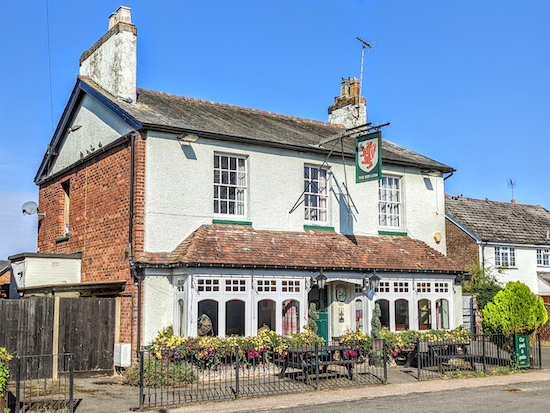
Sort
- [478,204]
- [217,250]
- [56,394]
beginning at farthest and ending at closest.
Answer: [478,204], [217,250], [56,394]

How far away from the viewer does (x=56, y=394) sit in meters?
11.9

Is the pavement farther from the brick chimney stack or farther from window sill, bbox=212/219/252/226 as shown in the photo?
the brick chimney stack

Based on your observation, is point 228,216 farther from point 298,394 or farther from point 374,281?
point 298,394

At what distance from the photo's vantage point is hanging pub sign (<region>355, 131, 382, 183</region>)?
1655 cm

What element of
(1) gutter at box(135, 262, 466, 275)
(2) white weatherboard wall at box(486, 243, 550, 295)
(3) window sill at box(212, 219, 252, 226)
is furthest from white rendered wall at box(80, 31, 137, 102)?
(2) white weatherboard wall at box(486, 243, 550, 295)

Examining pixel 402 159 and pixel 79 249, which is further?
pixel 402 159

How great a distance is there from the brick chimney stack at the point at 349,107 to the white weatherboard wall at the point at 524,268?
1244 cm

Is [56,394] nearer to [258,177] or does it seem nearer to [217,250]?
[217,250]

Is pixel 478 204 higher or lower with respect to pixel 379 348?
higher

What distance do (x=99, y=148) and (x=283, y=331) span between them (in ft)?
23.8

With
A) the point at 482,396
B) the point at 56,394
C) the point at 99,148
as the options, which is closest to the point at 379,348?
the point at 482,396

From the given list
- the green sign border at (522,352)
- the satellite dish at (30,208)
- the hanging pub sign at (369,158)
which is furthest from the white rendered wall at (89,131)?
the green sign border at (522,352)

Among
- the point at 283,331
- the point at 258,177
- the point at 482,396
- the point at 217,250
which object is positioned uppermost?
the point at 258,177

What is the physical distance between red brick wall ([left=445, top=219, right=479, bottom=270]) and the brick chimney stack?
11952mm
